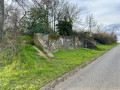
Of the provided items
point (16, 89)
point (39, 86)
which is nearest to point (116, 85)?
point (39, 86)

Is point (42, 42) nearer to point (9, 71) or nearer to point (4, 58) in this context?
point (4, 58)

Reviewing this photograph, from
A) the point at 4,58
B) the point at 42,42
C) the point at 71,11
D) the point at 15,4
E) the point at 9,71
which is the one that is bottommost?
the point at 9,71

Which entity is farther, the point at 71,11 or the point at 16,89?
the point at 71,11

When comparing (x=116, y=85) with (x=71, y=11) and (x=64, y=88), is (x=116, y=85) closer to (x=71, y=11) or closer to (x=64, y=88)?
(x=64, y=88)

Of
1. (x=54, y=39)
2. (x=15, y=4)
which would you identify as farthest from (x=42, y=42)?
(x=15, y=4)

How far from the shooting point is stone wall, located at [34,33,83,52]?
8295 mm

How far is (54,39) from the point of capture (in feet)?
32.4

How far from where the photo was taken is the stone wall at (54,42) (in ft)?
27.2

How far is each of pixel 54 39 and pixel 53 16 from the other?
8480 millimetres

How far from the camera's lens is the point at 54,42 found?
9797 millimetres

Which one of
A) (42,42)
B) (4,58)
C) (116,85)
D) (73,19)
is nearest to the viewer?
(116,85)

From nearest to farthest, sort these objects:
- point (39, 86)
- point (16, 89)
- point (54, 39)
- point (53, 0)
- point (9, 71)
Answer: point (16, 89) → point (39, 86) → point (9, 71) → point (54, 39) → point (53, 0)

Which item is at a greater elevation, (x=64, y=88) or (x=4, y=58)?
(x=4, y=58)

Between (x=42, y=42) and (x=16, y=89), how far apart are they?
224 inches
